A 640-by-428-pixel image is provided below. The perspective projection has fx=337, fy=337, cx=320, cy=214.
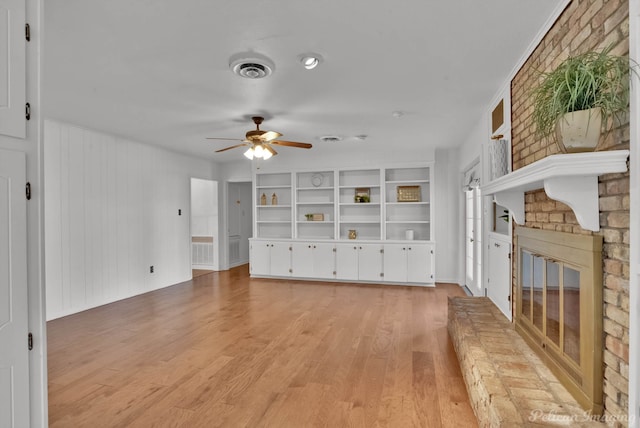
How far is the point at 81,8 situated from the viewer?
191 cm

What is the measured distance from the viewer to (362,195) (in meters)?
6.57

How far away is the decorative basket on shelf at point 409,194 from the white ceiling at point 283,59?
2022 millimetres

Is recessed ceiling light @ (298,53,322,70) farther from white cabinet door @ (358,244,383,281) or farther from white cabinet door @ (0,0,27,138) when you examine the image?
white cabinet door @ (358,244,383,281)

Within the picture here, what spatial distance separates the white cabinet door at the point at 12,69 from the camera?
1337 mm

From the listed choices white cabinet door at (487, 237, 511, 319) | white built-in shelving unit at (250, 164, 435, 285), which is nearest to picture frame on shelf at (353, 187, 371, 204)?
white built-in shelving unit at (250, 164, 435, 285)

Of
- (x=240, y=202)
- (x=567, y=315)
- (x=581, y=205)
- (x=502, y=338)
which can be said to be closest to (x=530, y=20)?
(x=581, y=205)

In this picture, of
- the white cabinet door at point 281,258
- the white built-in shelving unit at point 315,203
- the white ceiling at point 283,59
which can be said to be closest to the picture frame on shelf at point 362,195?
the white built-in shelving unit at point 315,203

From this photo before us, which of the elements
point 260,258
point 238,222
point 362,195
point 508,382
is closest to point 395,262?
point 362,195

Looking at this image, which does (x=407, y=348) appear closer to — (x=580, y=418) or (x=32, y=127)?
(x=580, y=418)

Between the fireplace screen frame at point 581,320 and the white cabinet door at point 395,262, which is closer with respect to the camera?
the fireplace screen frame at point 581,320

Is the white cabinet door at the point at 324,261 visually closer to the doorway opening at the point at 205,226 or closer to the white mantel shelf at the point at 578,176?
the doorway opening at the point at 205,226

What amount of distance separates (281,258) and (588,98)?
586 cm

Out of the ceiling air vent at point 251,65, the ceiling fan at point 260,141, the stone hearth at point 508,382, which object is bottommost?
the stone hearth at point 508,382

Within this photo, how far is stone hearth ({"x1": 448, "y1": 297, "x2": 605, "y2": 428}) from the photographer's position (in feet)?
4.99
